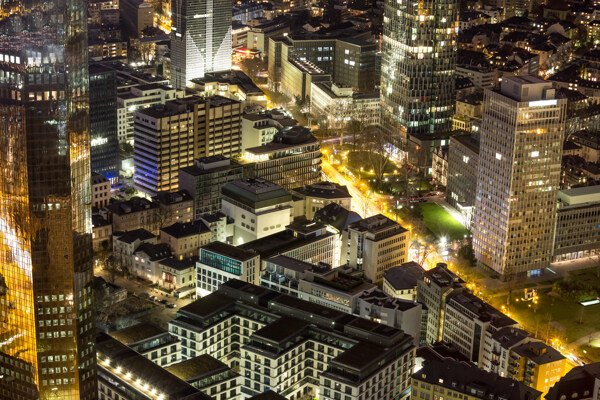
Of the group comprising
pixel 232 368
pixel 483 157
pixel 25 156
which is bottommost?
pixel 232 368

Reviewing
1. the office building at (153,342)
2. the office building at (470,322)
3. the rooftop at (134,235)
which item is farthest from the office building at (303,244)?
the office building at (153,342)

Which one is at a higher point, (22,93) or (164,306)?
(22,93)

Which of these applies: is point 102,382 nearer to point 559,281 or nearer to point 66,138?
point 66,138

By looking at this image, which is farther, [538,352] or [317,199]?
[317,199]

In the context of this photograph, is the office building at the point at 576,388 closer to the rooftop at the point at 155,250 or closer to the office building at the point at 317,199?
the office building at the point at 317,199

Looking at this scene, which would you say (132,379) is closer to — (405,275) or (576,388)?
(405,275)

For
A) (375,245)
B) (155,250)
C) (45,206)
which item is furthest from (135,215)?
(45,206)

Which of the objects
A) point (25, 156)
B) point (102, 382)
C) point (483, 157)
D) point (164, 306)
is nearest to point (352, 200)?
point (483, 157)

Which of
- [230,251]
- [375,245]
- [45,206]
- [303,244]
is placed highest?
[45,206]
